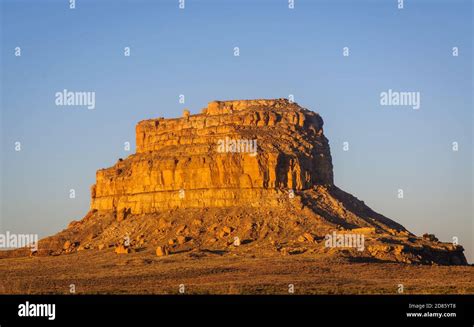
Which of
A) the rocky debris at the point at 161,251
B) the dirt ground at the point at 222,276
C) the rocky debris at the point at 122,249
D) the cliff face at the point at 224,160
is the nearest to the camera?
the dirt ground at the point at 222,276

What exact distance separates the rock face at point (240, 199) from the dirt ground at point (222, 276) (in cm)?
263

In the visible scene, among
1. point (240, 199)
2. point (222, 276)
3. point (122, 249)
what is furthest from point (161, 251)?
point (222, 276)

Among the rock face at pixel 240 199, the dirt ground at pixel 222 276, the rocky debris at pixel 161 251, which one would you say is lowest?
the dirt ground at pixel 222 276

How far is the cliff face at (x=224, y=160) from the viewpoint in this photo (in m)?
85.6

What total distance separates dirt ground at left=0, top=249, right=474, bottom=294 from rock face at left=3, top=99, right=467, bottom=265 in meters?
2.63

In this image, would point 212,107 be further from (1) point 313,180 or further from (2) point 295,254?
(2) point 295,254

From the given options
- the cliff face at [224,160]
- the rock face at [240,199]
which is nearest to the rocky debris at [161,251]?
the rock face at [240,199]

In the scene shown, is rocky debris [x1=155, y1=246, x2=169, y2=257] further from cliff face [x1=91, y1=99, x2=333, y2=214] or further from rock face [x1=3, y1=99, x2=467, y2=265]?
cliff face [x1=91, y1=99, x2=333, y2=214]

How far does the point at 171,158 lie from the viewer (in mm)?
89688

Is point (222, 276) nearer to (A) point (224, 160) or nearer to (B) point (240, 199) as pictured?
(B) point (240, 199)

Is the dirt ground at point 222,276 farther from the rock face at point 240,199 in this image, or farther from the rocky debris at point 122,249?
the rock face at point 240,199

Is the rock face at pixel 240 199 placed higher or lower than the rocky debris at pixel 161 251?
higher
